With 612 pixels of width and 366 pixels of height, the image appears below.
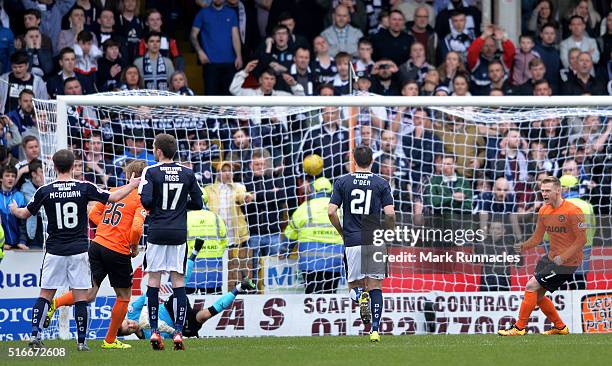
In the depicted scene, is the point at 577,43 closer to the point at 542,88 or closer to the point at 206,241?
the point at 542,88

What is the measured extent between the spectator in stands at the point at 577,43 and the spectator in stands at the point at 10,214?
970cm

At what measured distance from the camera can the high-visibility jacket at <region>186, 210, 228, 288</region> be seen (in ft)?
51.1

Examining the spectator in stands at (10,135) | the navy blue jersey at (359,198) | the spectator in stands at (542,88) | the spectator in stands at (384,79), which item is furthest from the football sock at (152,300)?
the spectator in stands at (542,88)

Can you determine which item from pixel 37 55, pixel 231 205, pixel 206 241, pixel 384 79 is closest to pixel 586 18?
pixel 384 79

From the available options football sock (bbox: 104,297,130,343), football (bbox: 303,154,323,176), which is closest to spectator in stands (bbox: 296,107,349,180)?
football (bbox: 303,154,323,176)

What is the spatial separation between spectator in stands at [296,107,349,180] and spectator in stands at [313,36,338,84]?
255 centimetres

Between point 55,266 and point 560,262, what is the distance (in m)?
5.60

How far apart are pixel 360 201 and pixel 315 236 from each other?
262 centimetres

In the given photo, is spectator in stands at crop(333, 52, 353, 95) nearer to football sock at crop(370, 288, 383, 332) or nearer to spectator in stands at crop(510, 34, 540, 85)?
spectator in stands at crop(510, 34, 540, 85)

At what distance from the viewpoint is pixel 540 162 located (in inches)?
687

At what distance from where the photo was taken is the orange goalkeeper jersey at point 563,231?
46.1 feet

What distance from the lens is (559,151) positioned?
1756 centimetres

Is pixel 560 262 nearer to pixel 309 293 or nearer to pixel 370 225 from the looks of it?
pixel 370 225

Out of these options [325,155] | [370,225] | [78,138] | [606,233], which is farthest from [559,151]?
[78,138]
